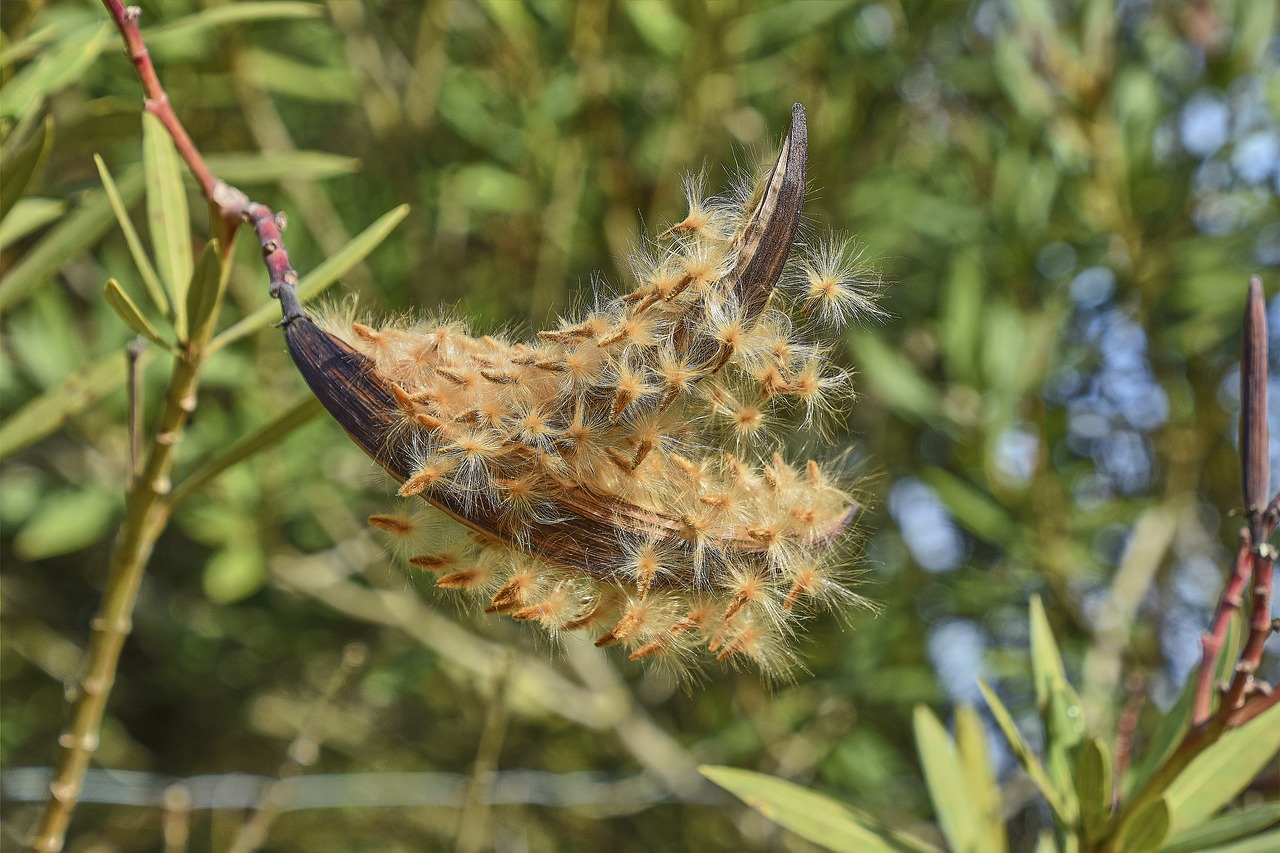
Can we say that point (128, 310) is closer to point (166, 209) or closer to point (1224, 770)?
point (166, 209)

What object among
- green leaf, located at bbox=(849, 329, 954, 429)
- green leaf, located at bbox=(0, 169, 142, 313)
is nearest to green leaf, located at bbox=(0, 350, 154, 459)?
green leaf, located at bbox=(0, 169, 142, 313)

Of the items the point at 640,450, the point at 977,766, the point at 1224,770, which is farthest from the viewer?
the point at 977,766

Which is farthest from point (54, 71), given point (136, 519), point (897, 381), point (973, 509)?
point (973, 509)

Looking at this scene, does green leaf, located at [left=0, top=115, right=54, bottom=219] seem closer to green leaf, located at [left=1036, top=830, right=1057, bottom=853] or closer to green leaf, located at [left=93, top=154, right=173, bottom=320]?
green leaf, located at [left=93, top=154, right=173, bottom=320]

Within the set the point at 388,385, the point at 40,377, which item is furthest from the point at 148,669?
the point at 388,385

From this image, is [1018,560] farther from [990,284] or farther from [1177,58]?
[1177,58]

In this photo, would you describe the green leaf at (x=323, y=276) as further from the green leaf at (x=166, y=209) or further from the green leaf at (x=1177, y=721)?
the green leaf at (x=1177, y=721)
